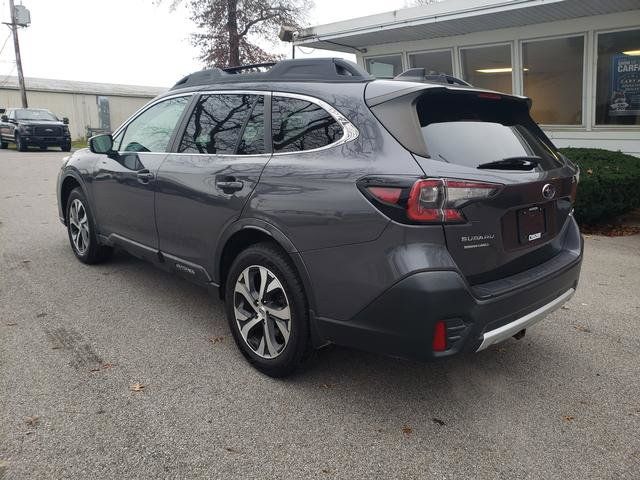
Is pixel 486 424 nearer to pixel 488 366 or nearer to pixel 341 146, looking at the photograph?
pixel 488 366

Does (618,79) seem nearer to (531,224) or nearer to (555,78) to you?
(555,78)

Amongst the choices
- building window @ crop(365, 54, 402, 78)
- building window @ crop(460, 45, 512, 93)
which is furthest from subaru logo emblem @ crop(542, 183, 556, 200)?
building window @ crop(365, 54, 402, 78)

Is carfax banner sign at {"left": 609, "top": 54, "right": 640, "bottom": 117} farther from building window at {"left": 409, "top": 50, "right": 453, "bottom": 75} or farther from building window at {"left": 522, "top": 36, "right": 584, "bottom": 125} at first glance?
building window at {"left": 409, "top": 50, "right": 453, "bottom": 75}

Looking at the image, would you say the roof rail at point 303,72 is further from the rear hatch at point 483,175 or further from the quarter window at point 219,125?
the rear hatch at point 483,175

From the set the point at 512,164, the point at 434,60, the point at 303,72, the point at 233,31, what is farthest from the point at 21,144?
the point at 512,164

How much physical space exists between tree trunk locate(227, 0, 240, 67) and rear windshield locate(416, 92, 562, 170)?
25487 mm

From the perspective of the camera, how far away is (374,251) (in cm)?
254

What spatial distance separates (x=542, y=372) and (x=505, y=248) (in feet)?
3.71

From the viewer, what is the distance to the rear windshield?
270 cm

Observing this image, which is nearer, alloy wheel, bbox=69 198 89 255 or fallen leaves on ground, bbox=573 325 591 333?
fallen leaves on ground, bbox=573 325 591 333

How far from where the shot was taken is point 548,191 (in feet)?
9.53

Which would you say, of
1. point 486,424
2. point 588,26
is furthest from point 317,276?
point 588,26

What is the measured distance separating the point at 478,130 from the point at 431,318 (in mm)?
Answer: 1161

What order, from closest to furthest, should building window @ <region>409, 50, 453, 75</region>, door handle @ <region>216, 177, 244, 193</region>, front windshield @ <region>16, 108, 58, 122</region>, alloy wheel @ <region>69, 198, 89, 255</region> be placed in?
door handle @ <region>216, 177, 244, 193</region>, alloy wheel @ <region>69, 198, 89, 255</region>, building window @ <region>409, 50, 453, 75</region>, front windshield @ <region>16, 108, 58, 122</region>
